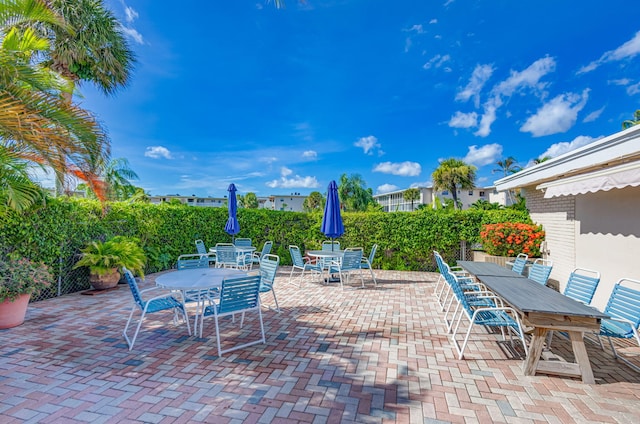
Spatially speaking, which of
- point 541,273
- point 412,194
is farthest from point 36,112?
point 412,194

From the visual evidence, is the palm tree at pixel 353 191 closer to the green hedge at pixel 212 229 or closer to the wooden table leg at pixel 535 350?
the green hedge at pixel 212 229

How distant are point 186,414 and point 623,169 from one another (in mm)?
5940

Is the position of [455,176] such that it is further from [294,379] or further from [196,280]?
[294,379]

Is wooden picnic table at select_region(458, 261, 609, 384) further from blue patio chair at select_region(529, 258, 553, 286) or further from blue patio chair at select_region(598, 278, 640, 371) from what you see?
blue patio chair at select_region(529, 258, 553, 286)

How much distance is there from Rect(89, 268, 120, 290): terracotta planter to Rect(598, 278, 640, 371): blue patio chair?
921 cm

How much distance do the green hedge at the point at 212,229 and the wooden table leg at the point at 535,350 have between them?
7.09 m

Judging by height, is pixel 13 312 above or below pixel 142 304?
below

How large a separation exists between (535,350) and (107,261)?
27.1 ft

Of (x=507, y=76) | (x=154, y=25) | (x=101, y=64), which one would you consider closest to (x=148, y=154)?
(x=101, y=64)

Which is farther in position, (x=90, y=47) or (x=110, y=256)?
(x=90, y=47)

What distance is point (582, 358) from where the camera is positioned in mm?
3094

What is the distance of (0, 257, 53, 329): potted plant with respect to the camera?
4562 mm

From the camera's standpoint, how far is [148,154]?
1777 cm

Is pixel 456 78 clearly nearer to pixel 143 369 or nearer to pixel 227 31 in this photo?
pixel 227 31
